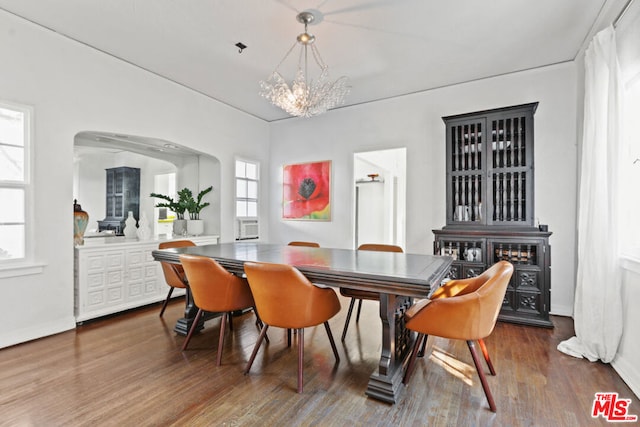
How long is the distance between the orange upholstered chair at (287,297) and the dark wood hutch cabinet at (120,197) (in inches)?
137

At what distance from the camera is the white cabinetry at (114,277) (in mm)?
3352

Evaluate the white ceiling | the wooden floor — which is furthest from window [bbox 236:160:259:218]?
the wooden floor

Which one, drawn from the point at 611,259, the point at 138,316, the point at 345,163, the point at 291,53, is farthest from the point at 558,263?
the point at 138,316

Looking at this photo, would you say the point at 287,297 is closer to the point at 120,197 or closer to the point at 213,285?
the point at 213,285

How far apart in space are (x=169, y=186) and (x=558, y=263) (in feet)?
18.5

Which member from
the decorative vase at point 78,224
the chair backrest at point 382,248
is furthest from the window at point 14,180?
the chair backrest at point 382,248

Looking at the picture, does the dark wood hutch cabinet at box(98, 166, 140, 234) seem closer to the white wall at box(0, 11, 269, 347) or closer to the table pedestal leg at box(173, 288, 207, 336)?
the white wall at box(0, 11, 269, 347)

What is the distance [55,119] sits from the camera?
313 centimetres

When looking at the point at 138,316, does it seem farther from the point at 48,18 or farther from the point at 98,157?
the point at 48,18

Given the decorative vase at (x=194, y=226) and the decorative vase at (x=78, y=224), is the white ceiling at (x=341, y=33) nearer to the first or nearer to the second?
the decorative vase at (x=78, y=224)

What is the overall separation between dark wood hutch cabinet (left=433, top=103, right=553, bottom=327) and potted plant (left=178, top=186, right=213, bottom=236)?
3451 mm

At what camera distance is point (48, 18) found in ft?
9.49

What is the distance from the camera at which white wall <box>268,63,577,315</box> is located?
3.68 meters

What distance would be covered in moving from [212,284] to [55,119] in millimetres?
2468
